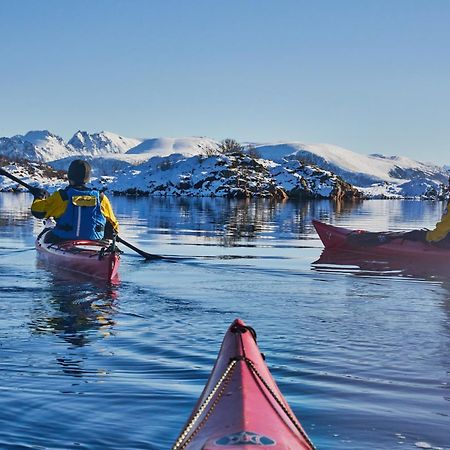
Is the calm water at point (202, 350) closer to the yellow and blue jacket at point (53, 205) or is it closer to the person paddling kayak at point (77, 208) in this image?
the person paddling kayak at point (77, 208)

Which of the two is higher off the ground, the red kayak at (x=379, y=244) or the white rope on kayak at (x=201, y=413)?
the red kayak at (x=379, y=244)

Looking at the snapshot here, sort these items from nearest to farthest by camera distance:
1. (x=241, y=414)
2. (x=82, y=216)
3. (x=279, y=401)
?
(x=241, y=414) < (x=279, y=401) < (x=82, y=216)

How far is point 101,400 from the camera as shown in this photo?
17.7 ft

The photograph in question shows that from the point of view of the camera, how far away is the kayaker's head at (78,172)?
1249 centimetres

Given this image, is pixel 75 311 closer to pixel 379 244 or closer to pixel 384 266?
pixel 384 266

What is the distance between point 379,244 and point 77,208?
7583 mm

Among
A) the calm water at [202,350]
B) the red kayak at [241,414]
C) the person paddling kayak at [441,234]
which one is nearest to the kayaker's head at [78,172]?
the calm water at [202,350]

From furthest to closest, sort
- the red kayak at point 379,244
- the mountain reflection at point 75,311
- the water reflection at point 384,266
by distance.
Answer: the red kayak at point 379,244 < the water reflection at point 384,266 < the mountain reflection at point 75,311

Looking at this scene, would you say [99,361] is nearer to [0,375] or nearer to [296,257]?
[0,375]

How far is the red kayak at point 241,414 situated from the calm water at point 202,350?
2.11 feet

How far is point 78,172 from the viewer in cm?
1250

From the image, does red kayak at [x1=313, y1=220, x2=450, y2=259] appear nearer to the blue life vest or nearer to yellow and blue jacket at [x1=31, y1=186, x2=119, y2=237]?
the blue life vest

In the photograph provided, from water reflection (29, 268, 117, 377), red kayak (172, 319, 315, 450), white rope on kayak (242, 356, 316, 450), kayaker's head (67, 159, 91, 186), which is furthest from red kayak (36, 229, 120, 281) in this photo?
white rope on kayak (242, 356, 316, 450)

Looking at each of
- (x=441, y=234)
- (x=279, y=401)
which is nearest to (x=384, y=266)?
(x=441, y=234)
